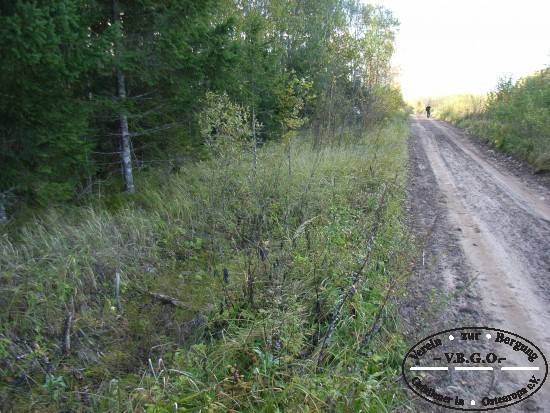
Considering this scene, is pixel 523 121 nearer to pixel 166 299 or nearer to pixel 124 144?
pixel 124 144

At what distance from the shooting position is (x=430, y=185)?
8.74 meters

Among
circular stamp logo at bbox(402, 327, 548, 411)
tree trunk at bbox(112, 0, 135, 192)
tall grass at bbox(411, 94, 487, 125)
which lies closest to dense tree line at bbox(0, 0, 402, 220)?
tree trunk at bbox(112, 0, 135, 192)

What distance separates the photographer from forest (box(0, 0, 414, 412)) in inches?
105

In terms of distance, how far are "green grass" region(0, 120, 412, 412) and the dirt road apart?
427mm

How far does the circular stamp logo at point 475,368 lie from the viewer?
102 inches

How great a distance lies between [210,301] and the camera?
372 centimetres

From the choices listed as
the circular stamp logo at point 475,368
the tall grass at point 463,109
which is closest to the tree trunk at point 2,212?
the circular stamp logo at point 475,368

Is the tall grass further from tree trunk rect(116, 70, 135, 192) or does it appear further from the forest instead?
tree trunk rect(116, 70, 135, 192)

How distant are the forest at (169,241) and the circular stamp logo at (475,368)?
0.22m

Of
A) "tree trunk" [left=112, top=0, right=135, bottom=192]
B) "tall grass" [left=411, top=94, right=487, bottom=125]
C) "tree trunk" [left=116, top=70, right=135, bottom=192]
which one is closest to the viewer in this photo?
"tree trunk" [left=112, top=0, right=135, bottom=192]

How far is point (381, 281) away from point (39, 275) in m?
4.01

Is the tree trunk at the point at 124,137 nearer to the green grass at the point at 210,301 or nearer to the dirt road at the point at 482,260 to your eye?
the green grass at the point at 210,301

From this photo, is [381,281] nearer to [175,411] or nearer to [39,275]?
[175,411]

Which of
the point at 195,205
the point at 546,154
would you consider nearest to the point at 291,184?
the point at 195,205
